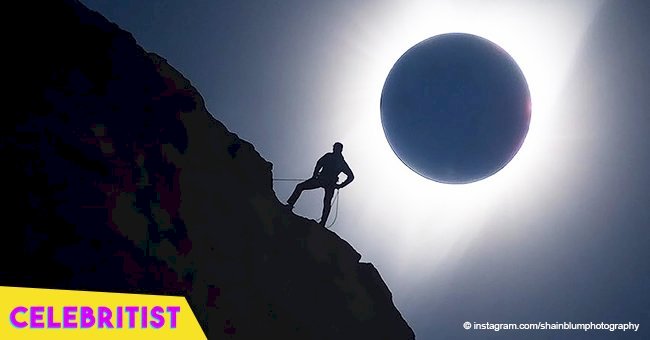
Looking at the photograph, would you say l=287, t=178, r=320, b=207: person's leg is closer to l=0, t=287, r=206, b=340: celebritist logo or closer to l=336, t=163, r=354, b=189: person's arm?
l=336, t=163, r=354, b=189: person's arm

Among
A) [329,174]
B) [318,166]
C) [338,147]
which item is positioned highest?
[338,147]

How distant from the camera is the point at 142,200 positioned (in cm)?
1232

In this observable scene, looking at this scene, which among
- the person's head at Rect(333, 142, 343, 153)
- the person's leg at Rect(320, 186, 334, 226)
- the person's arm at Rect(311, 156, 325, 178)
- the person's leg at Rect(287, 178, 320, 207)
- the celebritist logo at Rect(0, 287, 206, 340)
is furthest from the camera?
the person's leg at Rect(320, 186, 334, 226)

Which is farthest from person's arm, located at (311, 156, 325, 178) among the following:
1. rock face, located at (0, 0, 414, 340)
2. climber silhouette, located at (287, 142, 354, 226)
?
rock face, located at (0, 0, 414, 340)

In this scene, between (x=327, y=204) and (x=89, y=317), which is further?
(x=327, y=204)

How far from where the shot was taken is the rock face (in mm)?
10656

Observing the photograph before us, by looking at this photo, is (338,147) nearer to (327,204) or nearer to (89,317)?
(327,204)

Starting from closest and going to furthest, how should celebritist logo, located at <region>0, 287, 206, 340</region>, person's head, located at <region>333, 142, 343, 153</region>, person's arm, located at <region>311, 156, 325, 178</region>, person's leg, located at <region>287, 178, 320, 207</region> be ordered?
celebritist logo, located at <region>0, 287, 206, 340</region>, person's leg, located at <region>287, 178, 320, 207</region>, person's head, located at <region>333, 142, 343, 153</region>, person's arm, located at <region>311, 156, 325, 178</region>

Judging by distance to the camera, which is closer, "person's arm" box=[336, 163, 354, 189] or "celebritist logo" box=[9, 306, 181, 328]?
"celebritist logo" box=[9, 306, 181, 328]

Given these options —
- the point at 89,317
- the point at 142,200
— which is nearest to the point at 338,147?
the point at 142,200

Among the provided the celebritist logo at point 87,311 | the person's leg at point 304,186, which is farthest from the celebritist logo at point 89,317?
the person's leg at point 304,186

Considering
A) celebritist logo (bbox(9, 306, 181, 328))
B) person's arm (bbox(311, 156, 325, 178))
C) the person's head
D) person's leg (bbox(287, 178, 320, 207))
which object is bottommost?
celebritist logo (bbox(9, 306, 181, 328))

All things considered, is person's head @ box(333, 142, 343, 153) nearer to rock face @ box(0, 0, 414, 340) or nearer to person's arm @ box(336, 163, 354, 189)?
person's arm @ box(336, 163, 354, 189)

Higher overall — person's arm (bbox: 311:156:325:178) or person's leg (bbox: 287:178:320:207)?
person's arm (bbox: 311:156:325:178)
